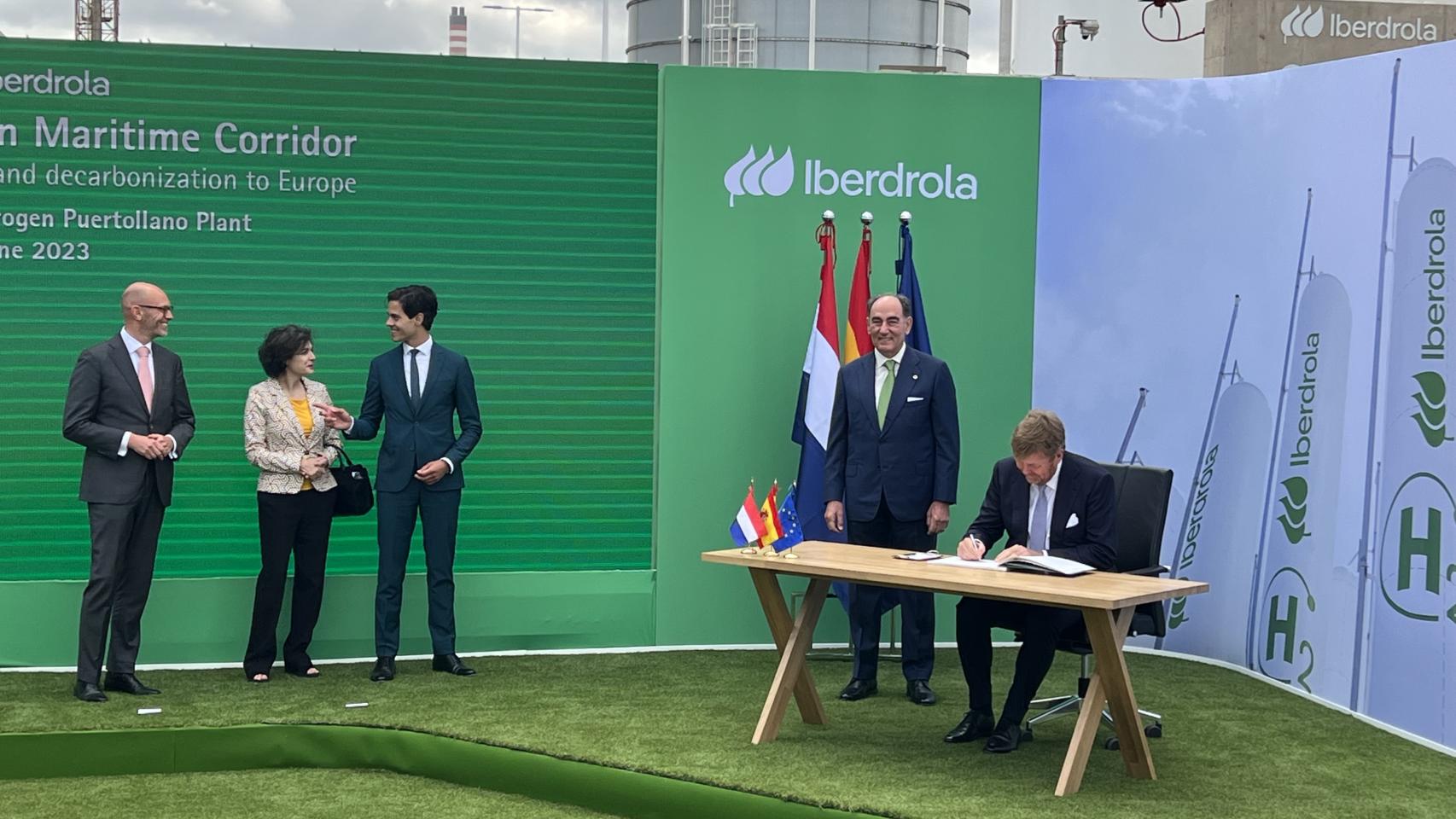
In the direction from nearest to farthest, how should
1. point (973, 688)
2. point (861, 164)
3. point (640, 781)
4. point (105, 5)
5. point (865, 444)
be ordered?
point (640, 781) < point (973, 688) < point (865, 444) < point (861, 164) < point (105, 5)

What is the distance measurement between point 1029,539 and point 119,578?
11.6 ft

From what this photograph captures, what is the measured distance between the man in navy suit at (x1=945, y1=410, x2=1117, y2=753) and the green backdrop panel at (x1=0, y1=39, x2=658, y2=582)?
2.17 m

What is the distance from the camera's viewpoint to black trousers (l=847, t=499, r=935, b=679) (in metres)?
5.99

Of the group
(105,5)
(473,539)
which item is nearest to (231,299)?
(473,539)

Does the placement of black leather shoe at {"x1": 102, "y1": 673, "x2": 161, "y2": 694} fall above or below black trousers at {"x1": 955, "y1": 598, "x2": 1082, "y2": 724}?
below

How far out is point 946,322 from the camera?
7.18 m

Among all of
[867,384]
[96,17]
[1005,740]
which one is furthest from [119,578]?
[96,17]

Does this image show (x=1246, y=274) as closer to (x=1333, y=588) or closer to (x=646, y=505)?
(x=1333, y=588)

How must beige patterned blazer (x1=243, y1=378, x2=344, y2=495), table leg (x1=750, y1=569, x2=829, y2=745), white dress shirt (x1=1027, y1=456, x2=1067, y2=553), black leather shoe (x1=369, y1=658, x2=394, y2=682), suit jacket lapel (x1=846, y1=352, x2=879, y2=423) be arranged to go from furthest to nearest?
black leather shoe (x1=369, y1=658, x2=394, y2=682) < beige patterned blazer (x1=243, y1=378, x2=344, y2=495) < suit jacket lapel (x1=846, y1=352, x2=879, y2=423) < table leg (x1=750, y1=569, x2=829, y2=745) < white dress shirt (x1=1027, y1=456, x2=1067, y2=553)

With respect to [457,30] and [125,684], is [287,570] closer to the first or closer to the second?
[125,684]

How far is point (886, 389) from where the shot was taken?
6020mm

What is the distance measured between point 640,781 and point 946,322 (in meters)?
3.17

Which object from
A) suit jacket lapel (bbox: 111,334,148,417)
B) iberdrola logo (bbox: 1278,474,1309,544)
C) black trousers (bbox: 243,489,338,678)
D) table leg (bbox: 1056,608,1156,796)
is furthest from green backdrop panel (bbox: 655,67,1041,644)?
table leg (bbox: 1056,608,1156,796)

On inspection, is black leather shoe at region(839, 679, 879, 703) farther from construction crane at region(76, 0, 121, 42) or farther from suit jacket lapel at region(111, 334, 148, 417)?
construction crane at region(76, 0, 121, 42)
